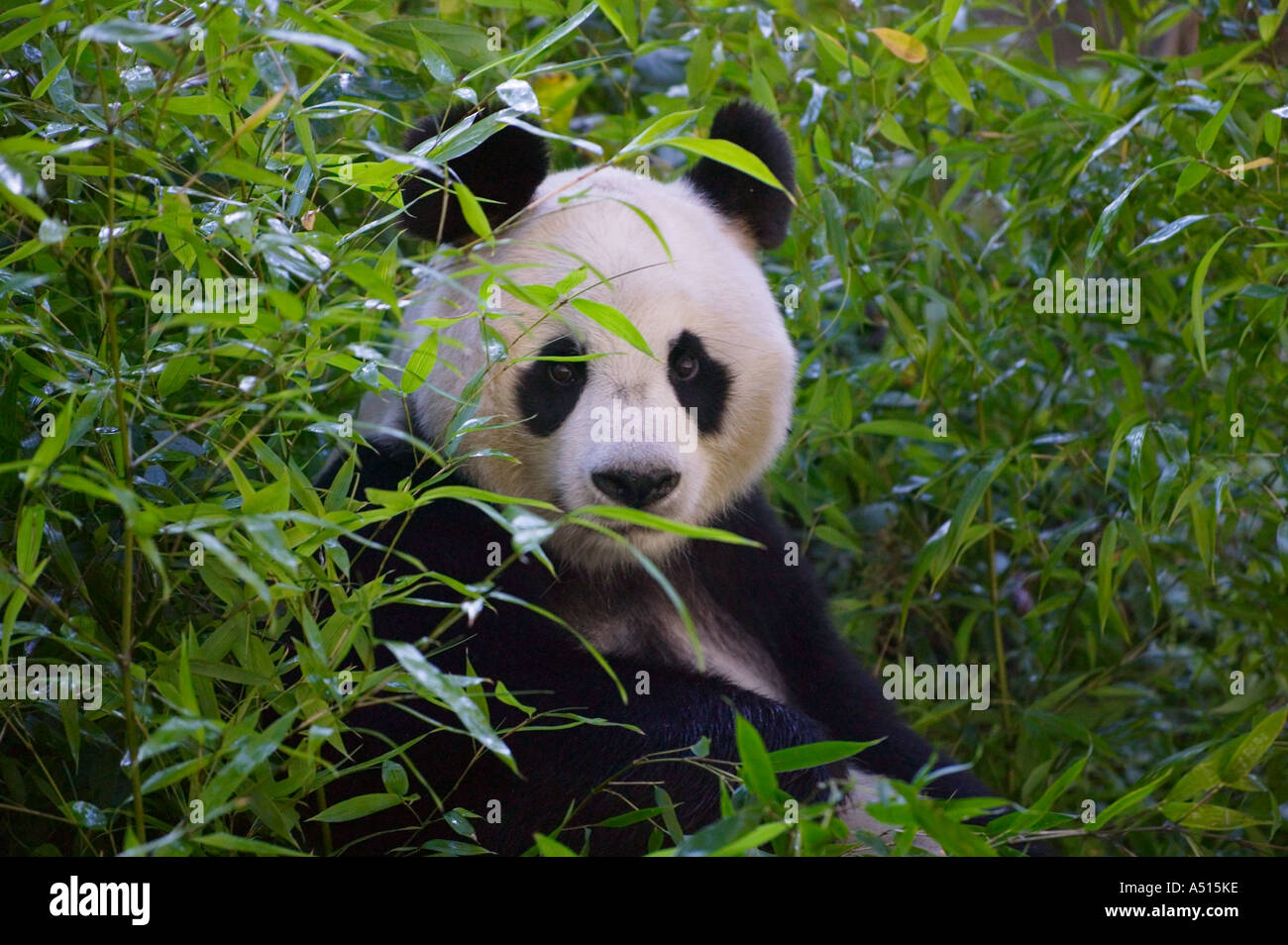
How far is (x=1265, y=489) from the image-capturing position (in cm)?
267

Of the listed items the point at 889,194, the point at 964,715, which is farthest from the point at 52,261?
the point at 964,715

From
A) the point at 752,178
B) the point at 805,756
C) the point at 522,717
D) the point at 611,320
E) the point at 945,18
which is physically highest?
the point at 945,18

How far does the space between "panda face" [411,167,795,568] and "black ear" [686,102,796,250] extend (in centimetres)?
11

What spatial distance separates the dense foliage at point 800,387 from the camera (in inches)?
61.9

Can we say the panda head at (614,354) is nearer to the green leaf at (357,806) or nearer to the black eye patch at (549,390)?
the black eye patch at (549,390)

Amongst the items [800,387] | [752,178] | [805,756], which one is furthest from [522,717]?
[800,387]

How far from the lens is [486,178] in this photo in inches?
88.0

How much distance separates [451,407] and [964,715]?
1735mm

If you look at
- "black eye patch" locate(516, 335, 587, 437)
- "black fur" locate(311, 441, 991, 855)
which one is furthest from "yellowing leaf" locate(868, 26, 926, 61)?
"black fur" locate(311, 441, 991, 855)

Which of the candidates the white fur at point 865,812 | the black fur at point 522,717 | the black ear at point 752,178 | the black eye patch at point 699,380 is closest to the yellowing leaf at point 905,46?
the black ear at point 752,178

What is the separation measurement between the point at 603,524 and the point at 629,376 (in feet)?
0.88

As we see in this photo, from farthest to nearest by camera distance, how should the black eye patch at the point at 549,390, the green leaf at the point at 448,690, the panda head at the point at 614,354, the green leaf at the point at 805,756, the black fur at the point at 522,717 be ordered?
the black eye patch at the point at 549,390
the panda head at the point at 614,354
the black fur at the point at 522,717
the green leaf at the point at 805,756
the green leaf at the point at 448,690

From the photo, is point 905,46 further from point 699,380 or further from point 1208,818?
point 1208,818

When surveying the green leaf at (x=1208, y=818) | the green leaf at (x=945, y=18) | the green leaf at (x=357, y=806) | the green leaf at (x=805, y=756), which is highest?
the green leaf at (x=945, y=18)
